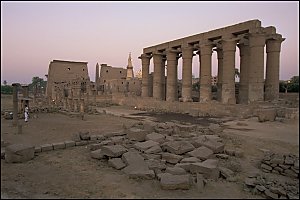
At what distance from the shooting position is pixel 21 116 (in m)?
17.1

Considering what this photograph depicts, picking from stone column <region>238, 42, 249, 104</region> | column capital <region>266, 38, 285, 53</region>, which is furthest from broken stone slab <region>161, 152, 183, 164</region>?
stone column <region>238, 42, 249, 104</region>

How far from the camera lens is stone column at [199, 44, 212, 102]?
21.0 meters

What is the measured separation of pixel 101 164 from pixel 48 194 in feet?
6.72

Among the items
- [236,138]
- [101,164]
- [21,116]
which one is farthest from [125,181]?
[21,116]

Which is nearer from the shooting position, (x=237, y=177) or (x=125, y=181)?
(x=125, y=181)

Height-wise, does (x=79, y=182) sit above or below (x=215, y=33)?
below

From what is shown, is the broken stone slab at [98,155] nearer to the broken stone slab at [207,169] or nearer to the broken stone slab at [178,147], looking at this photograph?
the broken stone slab at [178,147]

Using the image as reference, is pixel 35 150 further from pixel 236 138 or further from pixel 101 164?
pixel 236 138

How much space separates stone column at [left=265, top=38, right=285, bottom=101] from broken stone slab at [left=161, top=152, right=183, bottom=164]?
14.9 metres

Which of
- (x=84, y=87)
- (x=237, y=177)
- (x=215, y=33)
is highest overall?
(x=215, y=33)

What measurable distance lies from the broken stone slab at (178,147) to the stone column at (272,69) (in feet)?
45.9

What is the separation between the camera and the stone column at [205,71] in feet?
68.9

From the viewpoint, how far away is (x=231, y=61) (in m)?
18.8

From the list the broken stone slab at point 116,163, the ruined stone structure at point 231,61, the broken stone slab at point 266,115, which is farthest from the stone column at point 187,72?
the broken stone slab at point 116,163
